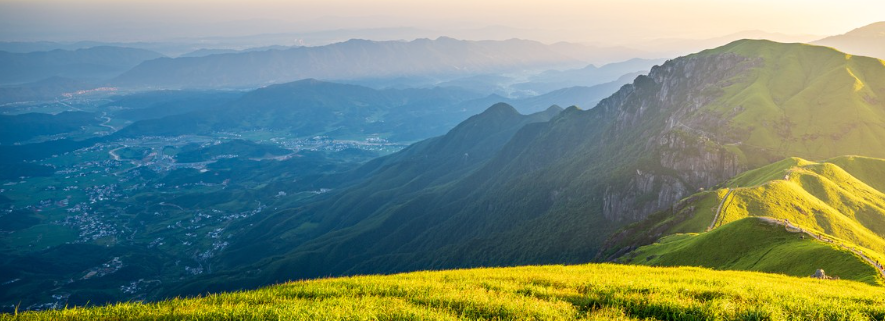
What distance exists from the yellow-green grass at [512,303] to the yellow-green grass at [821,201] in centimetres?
9550

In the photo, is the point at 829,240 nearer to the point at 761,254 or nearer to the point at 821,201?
the point at 761,254

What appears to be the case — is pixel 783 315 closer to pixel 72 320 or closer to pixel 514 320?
pixel 514 320

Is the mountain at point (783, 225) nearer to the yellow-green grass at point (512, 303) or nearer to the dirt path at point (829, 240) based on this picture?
the dirt path at point (829, 240)

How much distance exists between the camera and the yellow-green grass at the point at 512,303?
2339 cm

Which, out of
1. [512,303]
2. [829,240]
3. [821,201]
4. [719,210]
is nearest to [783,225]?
[829,240]

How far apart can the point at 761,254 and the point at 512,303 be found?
216 ft

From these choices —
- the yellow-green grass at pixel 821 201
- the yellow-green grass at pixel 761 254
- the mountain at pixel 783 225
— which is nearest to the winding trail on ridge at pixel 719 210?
the mountain at pixel 783 225

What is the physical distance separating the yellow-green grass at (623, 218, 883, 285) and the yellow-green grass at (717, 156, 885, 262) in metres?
32.4

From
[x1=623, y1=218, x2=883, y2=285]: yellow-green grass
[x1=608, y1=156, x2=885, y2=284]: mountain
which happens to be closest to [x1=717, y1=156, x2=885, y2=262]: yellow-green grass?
[x1=608, y1=156, x2=885, y2=284]: mountain

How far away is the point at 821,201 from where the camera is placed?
11744 centimetres

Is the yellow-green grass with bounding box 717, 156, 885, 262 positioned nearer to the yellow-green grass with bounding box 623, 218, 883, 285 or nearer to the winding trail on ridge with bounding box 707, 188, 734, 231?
the winding trail on ridge with bounding box 707, 188, 734, 231

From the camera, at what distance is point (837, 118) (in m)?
197

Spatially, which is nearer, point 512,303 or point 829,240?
point 512,303

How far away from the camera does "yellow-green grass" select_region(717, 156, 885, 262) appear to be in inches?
4112
